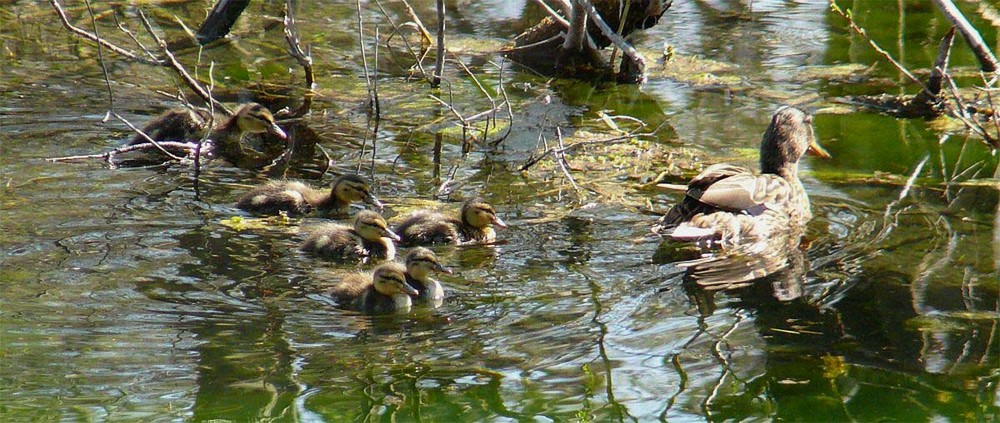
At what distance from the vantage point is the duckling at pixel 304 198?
598cm

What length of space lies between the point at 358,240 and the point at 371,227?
0.10 metres

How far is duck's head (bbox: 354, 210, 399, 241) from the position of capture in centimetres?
551

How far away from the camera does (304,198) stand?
6.17 m

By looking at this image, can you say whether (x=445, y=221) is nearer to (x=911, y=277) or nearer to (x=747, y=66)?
(x=911, y=277)

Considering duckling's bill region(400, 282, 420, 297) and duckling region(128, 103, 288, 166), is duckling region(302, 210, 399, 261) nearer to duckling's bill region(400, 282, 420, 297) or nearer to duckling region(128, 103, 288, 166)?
duckling's bill region(400, 282, 420, 297)

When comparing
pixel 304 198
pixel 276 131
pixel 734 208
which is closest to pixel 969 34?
pixel 734 208

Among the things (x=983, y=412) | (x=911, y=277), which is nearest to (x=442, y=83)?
(x=911, y=277)

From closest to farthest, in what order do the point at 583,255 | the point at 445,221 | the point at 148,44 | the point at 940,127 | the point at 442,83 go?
the point at 583,255, the point at 445,221, the point at 940,127, the point at 442,83, the point at 148,44

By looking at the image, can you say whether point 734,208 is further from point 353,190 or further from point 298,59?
point 298,59

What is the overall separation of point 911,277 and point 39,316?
3369 millimetres

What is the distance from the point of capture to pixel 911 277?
16.3 ft

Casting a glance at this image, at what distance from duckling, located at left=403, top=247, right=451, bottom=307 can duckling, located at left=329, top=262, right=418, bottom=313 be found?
0.07 m

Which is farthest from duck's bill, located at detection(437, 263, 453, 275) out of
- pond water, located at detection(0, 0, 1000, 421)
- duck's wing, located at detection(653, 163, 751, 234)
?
duck's wing, located at detection(653, 163, 751, 234)

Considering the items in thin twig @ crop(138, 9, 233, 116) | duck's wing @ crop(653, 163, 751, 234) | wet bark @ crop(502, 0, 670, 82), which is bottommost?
wet bark @ crop(502, 0, 670, 82)
